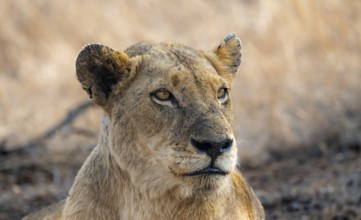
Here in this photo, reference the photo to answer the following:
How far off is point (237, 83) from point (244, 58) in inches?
13.0

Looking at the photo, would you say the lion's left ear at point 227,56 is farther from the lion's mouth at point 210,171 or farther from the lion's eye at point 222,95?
the lion's mouth at point 210,171

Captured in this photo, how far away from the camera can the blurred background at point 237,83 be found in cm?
927

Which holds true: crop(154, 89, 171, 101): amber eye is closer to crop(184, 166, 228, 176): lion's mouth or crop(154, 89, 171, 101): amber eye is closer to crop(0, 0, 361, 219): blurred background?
crop(184, 166, 228, 176): lion's mouth

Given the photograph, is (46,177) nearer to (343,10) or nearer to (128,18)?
(128,18)

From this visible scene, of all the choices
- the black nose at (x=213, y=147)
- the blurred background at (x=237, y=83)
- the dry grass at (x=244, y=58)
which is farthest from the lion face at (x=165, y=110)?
the dry grass at (x=244, y=58)

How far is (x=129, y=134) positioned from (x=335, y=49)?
707cm

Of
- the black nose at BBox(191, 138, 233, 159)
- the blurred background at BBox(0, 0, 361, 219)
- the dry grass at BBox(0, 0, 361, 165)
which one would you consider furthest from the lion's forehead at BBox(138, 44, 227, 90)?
the dry grass at BBox(0, 0, 361, 165)

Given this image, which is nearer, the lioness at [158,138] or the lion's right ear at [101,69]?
the lioness at [158,138]

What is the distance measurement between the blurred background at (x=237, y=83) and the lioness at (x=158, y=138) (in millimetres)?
3397

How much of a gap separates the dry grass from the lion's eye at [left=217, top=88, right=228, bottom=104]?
4993 millimetres

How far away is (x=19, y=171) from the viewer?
9.00 metres

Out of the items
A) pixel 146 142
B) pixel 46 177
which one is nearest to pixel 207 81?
pixel 146 142

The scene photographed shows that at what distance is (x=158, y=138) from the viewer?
460cm

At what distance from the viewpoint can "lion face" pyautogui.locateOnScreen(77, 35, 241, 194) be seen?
4391 mm
